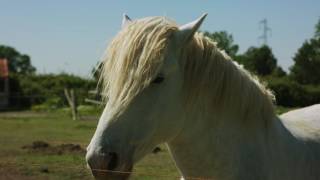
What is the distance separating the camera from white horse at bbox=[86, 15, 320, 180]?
2562 mm

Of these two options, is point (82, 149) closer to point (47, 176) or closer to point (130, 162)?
point (47, 176)

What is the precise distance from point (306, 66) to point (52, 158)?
148ft

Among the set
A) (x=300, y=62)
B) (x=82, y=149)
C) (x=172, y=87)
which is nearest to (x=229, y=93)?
(x=172, y=87)

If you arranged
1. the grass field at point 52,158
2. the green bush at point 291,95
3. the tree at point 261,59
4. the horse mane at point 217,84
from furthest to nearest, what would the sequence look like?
the tree at point 261,59, the green bush at point 291,95, the grass field at point 52,158, the horse mane at point 217,84

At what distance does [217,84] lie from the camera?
298 cm

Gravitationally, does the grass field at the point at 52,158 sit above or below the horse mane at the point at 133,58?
below

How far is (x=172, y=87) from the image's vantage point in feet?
9.05

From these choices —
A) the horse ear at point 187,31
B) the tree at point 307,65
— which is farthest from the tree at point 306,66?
the horse ear at point 187,31

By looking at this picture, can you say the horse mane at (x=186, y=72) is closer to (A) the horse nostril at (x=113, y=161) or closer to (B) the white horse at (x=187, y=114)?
(B) the white horse at (x=187, y=114)

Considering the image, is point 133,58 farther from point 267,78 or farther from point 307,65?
point 307,65

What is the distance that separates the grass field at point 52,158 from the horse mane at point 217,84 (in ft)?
3.38

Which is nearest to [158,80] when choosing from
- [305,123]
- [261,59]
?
[305,123]

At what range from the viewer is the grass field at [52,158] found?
9148mm

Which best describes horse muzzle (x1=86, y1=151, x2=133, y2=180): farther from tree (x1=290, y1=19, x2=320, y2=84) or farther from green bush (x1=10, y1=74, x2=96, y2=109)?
tree (x1=290, y1=19, x2=320, y2=84)
